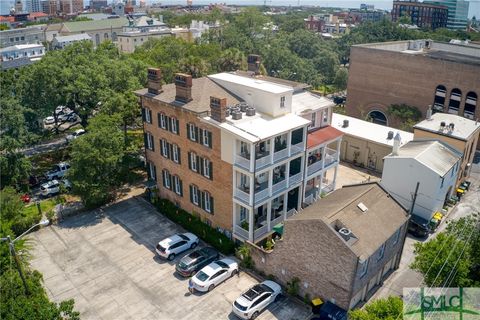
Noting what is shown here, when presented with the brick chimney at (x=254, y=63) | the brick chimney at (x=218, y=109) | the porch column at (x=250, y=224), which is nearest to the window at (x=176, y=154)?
the brick chimney at (x=218, y=109)

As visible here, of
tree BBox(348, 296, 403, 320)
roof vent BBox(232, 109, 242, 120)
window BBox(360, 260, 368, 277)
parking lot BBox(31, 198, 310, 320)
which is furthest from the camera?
roof vent BBox(232, 109, 242, 120)

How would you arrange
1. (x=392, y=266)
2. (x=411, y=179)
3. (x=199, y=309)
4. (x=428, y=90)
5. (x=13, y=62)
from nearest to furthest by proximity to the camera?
(x=199, y=309)
(x=392, y=266)
(x=411, y=179)
(x=428, y=90)
(x=13, y=62)

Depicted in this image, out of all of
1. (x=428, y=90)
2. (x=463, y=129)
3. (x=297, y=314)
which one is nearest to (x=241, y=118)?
(x=297, y=314)

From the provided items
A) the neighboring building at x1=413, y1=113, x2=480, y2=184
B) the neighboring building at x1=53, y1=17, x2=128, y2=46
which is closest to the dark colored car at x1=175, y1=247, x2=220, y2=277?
the neighboring building at x1=413, y1=113, x2=480, y2=184

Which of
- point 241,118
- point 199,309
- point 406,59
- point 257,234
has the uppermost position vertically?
point 406,59

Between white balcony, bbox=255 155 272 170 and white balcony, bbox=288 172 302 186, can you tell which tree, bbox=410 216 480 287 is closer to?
white balcony, bbox=288 172 302 186

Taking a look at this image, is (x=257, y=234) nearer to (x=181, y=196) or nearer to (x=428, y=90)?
(x=181, y=196)

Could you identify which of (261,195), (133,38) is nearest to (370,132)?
(261,195)

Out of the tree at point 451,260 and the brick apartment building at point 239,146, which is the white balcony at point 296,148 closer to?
the brick apartment building at point 239,146
